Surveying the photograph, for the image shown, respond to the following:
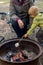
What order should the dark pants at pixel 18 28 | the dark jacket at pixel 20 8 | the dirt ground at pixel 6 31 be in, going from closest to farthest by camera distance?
the dark pants at pixel 18 28
the dark jacket at pixel 20 8
the dirt ground at pixel 6 31

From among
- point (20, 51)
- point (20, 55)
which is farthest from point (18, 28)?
point (20, 55)

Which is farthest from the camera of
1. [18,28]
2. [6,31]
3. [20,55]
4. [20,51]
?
[6,31]

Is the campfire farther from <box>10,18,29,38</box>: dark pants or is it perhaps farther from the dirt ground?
the dirt ground

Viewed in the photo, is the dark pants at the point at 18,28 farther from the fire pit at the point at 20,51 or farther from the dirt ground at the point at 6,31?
the fire pit at the point at 20,51

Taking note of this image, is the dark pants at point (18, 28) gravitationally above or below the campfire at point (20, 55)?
above

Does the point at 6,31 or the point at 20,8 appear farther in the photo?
the point at 6,31

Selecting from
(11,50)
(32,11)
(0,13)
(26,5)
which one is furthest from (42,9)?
(11,50)

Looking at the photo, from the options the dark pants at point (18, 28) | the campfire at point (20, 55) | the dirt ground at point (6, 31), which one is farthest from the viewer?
the dirt ground at point (6, 31)

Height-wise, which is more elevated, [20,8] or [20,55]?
[20,8]

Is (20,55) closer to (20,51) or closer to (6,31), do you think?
(20,51)

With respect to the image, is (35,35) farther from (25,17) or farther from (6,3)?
(6,3)

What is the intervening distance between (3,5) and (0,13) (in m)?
0.54

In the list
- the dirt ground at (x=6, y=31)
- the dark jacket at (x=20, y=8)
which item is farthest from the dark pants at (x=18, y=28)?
the dirt ground at (x=6, y=31)

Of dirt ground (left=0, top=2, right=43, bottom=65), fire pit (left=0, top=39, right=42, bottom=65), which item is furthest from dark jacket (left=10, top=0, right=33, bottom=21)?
fire pit (left=0, top=39, right=42, bottom=65)
